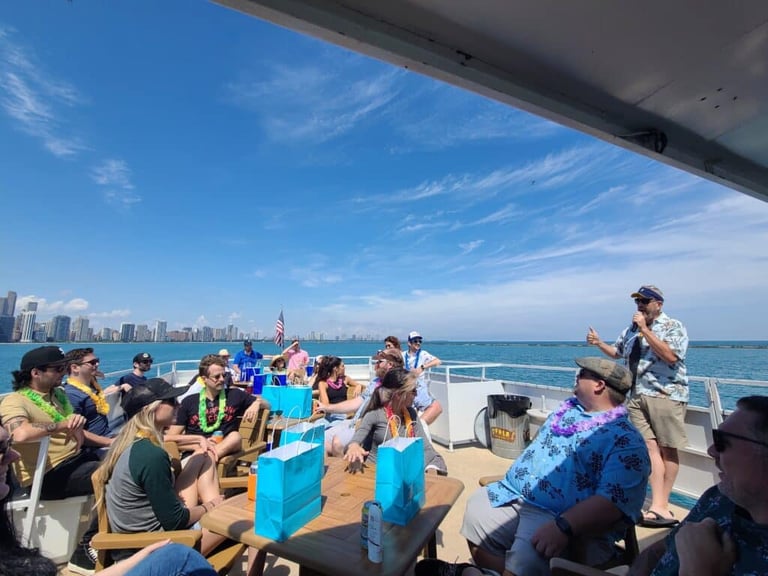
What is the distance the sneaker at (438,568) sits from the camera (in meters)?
1.45

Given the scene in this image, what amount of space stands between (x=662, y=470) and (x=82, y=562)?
3975 mm

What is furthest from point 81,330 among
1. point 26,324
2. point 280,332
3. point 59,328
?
point 280,332

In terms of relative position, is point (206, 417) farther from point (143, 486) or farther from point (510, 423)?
point (510, 423)

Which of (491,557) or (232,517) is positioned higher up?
(232,517)

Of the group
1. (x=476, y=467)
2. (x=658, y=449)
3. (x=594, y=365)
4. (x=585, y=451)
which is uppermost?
(x=594, y=365)

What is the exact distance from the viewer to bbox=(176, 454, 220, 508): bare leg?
7.37 ft

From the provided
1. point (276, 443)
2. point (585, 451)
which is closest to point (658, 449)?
point (585, 451)

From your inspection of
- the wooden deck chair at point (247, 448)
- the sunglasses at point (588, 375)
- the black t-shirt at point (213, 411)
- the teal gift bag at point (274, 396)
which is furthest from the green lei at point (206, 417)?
the sunglasses at point (588, 375)

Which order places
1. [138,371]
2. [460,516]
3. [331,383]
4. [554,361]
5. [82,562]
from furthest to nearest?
[554,361], [138,371], [331,383], [460,516], [82,562]

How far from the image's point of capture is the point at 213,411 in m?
3.20

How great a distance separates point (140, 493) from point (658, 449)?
334 centimetres

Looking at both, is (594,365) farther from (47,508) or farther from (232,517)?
(47,508)

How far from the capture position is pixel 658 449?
2.74 m

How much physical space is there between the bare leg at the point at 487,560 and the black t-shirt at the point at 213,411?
7.62 feet
